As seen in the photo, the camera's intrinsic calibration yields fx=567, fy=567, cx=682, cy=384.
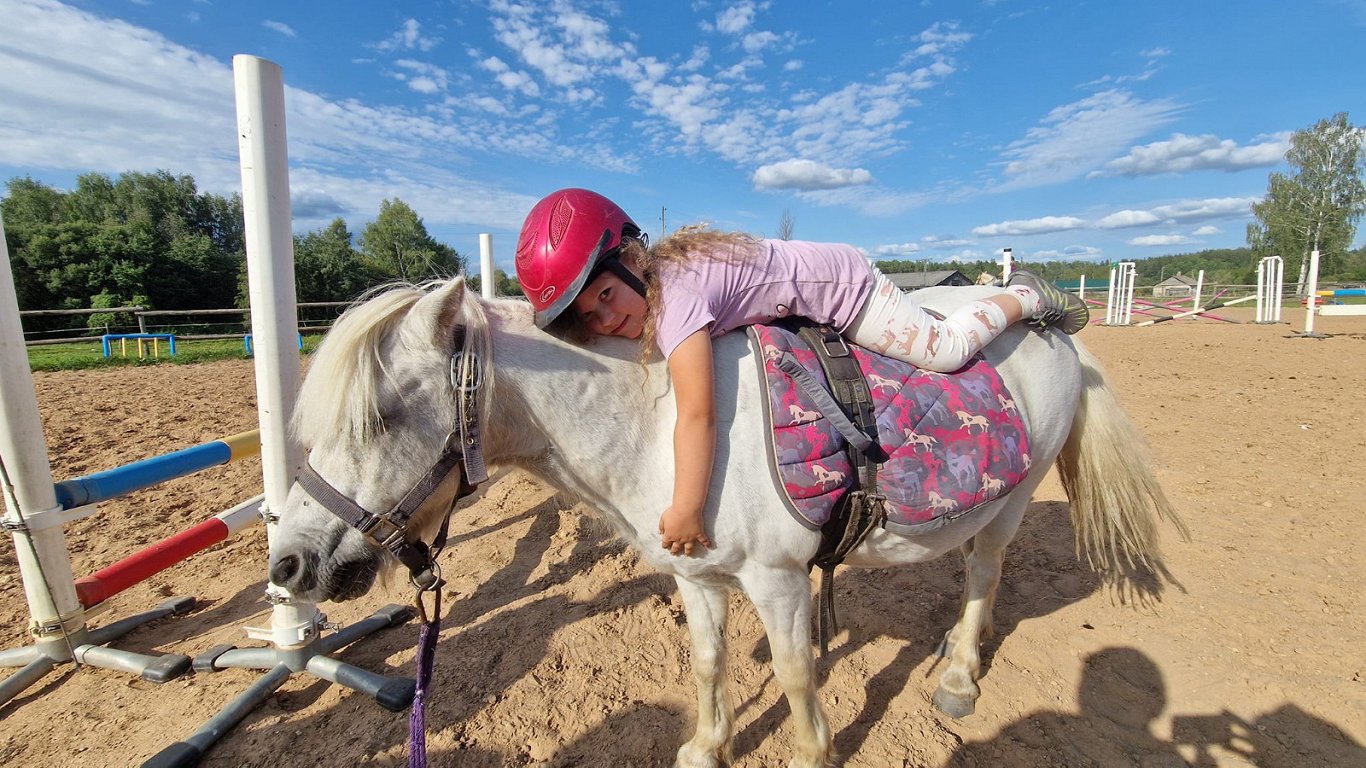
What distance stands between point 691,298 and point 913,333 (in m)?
0.87

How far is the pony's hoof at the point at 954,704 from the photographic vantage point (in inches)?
99.7

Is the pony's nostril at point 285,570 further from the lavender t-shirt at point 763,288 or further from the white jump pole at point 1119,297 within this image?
the white jump pole at point 1119,297

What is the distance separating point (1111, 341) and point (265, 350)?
17620 mm

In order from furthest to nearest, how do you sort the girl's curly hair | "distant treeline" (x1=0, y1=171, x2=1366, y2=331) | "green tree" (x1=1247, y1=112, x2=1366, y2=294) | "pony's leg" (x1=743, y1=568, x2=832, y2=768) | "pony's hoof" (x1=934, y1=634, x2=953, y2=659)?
1. "green tree" (x1=1247, y1=112, x2=1366, y2=294)
2. "distant treeline" (x1=0, y1=171, x2=1366, y2=331)
3. "pony's hoof" (x1=934, y1=634, x2=953, y2=659)
4. "pony's leg" (x1=743, y1=568, x2=832, y2=768)
5. the girl's curly hair

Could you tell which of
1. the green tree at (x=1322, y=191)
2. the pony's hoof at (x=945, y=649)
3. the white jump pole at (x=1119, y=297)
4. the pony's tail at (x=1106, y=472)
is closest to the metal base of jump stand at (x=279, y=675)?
the pony's hoof at (x=945, y=649)

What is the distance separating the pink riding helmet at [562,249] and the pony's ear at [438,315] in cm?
19

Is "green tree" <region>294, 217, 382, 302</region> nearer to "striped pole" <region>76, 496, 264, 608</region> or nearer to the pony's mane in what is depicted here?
"striped pole" <region>76, 496, 264, 608</region>

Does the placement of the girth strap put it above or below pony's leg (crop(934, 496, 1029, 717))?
above

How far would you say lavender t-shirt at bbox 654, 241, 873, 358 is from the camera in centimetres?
165

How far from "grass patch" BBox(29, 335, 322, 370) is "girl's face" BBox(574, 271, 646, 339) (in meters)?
9.66

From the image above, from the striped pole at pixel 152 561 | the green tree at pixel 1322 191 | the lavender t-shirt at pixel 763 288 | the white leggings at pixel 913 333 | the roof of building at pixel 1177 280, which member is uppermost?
the green tree at pixel 1322 191

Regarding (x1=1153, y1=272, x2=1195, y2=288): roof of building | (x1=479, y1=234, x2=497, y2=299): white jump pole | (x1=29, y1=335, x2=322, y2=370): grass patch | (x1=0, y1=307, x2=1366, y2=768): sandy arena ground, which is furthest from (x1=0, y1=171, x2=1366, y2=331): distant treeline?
(x1=1153, y1=272, x2=1195, y2=288): roof of building

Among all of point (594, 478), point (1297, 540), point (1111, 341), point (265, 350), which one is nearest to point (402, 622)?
point (265, 350)

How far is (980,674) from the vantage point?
279 cm
